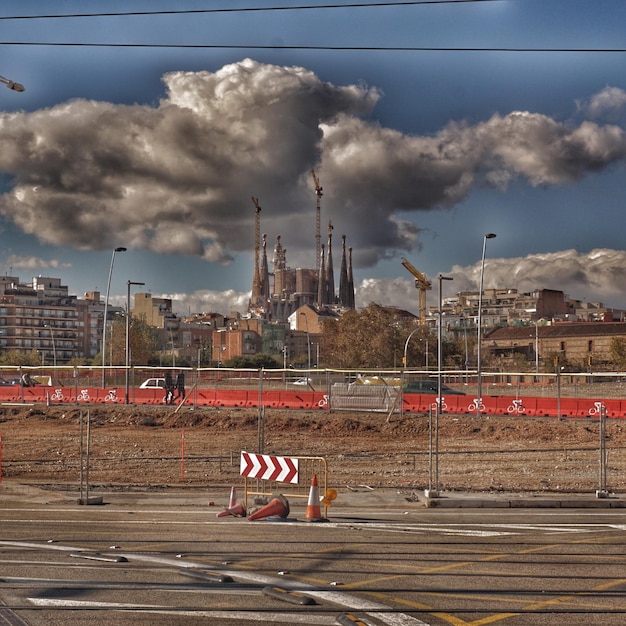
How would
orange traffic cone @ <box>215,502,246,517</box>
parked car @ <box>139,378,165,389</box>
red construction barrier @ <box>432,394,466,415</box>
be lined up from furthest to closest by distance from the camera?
parked car @ <box>139,378,165,389</box>, red construction barrier @ <box>432,394,466,415</box>, orange traffic cone @ <box>215,502,246,517</box>

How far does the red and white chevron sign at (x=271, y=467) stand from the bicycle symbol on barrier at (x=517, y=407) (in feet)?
98.4

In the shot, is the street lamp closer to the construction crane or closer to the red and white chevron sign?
the red and white chevron sign

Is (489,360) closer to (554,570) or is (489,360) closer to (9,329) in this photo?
(9,329)

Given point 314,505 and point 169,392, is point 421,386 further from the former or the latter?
point 314,505

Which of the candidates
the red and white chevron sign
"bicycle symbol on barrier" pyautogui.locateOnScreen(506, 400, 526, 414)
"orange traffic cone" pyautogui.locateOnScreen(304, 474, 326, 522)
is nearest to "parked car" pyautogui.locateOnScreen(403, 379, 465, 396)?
"bicycle symbol on barrier" pyautogui.locateOnScreen(506, 400, 526, 414)

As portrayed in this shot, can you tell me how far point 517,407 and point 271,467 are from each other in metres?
30.4

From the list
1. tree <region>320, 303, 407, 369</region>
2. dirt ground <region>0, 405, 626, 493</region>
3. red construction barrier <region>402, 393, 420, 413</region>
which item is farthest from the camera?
tree <region>320, 303, 407, 369</region>

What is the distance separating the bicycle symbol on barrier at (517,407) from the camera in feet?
161

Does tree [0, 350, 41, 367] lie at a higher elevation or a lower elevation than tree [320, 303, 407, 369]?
lower

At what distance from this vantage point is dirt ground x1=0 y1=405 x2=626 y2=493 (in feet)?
91.3

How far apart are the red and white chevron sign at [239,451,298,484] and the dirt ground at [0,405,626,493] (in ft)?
12.8

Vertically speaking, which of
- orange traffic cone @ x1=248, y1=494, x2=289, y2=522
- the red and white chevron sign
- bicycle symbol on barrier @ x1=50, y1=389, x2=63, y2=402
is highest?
bicycle symbol on barrier @ x1=50, y1=389, x2=63, y2=402

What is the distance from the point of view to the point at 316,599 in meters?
11.6

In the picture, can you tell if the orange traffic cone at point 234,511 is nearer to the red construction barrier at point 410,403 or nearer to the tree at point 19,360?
the red construction barrier at point 410,403
